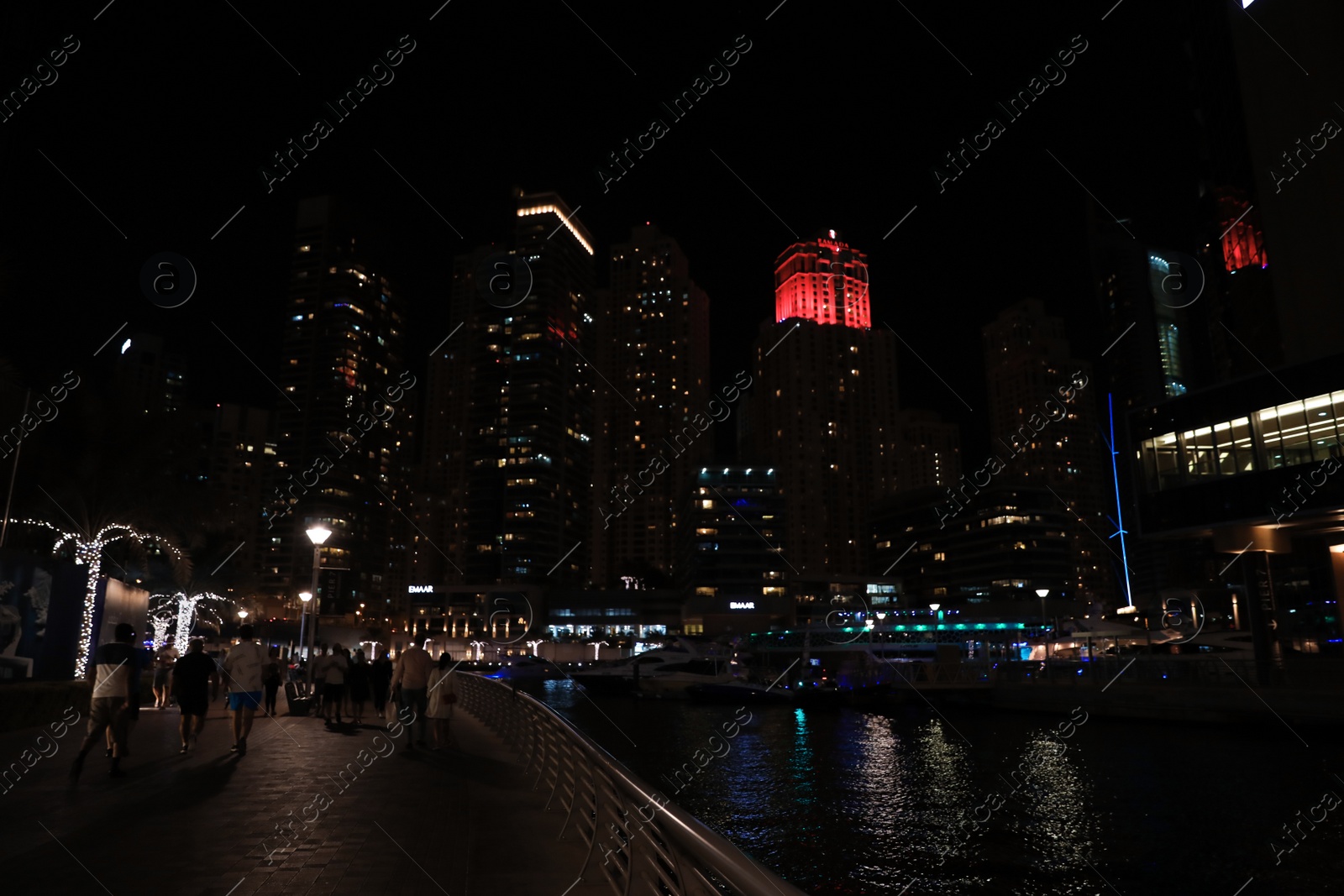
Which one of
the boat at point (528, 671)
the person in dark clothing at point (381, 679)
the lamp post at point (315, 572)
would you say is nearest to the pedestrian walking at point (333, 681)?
the lamp post at point (315, 572)

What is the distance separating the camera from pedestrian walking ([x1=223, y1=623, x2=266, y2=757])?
12.9 meters

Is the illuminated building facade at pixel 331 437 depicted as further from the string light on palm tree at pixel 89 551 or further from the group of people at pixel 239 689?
the group of people at pixel 239 689

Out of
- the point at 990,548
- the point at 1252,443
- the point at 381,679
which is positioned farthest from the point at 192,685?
the point at 990,548

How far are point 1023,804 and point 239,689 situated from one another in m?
13.5

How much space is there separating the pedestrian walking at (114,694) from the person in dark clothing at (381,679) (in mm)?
9931

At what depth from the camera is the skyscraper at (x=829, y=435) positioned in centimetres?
18162

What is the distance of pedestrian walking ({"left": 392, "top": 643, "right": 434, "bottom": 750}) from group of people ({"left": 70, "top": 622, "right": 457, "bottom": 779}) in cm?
1

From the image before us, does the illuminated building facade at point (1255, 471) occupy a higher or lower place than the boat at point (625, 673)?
higher

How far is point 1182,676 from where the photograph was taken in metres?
30.9

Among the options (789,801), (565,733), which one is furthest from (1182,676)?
(565,733)

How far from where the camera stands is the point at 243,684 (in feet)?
42.8

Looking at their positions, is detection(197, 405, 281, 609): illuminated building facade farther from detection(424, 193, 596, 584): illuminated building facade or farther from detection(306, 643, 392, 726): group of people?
detection(306, 643, 392, 726): group of people

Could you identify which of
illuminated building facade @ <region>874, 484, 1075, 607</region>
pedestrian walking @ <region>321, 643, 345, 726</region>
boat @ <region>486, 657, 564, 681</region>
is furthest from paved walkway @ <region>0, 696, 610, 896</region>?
illuminated building facade @ <region>874, 484, 1075, 607</region>

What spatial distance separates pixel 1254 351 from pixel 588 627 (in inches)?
4484
